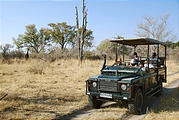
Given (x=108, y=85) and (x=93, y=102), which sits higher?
(x=108, y=85)

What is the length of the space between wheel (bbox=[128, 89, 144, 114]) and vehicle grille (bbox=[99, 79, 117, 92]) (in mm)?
677

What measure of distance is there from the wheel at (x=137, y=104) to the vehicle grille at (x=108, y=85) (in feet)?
2.22

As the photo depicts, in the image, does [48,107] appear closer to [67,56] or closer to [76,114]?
[76,114]

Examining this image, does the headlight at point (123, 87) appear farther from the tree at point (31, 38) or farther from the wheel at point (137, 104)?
the tree at point (31, 38)

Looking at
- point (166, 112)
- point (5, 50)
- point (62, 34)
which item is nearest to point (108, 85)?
point (166, 112)

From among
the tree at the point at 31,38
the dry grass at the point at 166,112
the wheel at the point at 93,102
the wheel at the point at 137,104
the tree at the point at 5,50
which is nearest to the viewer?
the dry grass at the point at 166,112

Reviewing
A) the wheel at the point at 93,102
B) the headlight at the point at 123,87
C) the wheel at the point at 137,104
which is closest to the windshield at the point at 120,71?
the wheel at the point at 137,104

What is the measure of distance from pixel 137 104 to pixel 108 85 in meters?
1.09

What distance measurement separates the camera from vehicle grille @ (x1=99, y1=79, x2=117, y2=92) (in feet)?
17.4

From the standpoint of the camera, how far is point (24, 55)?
89.8 feet

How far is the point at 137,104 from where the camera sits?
5.45 meters

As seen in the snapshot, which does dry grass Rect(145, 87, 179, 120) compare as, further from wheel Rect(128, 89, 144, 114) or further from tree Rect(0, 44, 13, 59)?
tree Rect(0, 44, 13, 59)

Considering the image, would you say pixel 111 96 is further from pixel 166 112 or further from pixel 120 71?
pixel 166 112

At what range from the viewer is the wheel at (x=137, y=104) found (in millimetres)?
5227
